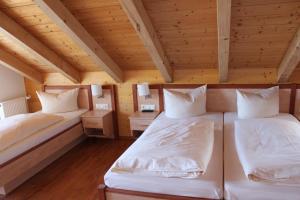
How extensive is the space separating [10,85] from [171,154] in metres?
3.46

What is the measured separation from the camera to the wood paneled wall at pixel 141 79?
313 cm

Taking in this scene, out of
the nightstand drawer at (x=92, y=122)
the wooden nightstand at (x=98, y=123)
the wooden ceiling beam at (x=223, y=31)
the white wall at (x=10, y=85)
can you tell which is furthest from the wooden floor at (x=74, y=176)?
the wooden ceiling beam at (x=223, y=31)

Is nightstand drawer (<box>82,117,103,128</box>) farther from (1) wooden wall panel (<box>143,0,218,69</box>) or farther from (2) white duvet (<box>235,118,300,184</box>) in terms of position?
(2) white duvet (<box>235,118,300,184</box>)

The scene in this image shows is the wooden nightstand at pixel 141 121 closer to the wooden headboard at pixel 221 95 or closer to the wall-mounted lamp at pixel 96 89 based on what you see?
the wooden headboard at pixel 221 95

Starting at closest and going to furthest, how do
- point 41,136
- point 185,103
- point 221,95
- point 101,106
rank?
1. point 41,136
2. point 185,103
3. point 221,95
4. point 101,106

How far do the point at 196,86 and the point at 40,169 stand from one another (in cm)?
230

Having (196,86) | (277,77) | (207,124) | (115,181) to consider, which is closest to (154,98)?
(196,86)

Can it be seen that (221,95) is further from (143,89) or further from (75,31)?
(75,31)

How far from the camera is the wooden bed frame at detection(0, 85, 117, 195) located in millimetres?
2479

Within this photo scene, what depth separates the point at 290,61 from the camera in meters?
2.63

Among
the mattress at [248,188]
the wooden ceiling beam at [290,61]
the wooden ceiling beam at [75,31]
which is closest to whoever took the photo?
the mattress at [248,188]

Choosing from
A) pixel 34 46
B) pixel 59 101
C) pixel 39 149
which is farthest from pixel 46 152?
pixel 34 46

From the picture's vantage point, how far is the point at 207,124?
250 cm

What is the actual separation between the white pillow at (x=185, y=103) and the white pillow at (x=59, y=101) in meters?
1.61
